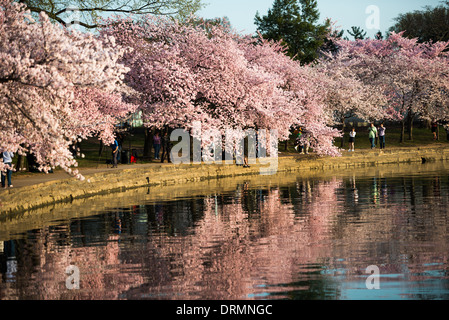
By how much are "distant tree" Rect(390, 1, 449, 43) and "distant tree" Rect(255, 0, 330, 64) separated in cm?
1012

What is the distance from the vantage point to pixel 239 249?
13109 mm

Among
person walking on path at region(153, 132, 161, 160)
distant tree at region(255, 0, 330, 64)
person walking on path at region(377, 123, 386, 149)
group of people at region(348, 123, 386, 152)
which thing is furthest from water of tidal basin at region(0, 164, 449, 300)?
distant tree at region(255, 0, 330, 64)

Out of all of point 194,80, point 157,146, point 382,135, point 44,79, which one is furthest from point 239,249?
point 382,135

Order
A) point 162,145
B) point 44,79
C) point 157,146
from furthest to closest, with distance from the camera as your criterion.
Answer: point 157,146 → point 162,145 → point 44,79

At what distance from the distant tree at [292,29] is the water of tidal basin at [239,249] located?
59.9 meters

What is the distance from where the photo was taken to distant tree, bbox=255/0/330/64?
81.5 m

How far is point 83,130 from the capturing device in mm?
33562

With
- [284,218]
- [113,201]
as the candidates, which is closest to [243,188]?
[113,201]

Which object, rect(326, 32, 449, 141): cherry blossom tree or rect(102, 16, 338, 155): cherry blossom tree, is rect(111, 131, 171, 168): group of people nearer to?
rect(102, 16, 338, 155): cherry blossom tree

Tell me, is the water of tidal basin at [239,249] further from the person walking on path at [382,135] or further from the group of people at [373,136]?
the person walking on path at [382,135]

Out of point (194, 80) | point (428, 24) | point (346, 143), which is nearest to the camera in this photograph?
point (194, 80)

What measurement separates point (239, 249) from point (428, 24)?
73721 millimetres

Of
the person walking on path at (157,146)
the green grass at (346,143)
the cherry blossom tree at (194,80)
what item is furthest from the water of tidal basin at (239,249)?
the green grass at (346,143)

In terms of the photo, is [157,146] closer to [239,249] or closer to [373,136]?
[373,136]
